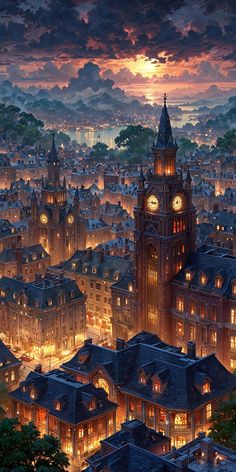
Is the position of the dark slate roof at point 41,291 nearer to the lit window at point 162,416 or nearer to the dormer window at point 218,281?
the dormer window at point 218,281

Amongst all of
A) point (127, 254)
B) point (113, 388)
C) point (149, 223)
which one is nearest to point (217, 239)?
point (127, 254)

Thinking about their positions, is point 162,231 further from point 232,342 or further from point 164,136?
point 232,342

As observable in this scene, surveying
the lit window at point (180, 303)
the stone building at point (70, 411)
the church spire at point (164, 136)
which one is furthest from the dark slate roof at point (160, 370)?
the church spire at point (164, 136)

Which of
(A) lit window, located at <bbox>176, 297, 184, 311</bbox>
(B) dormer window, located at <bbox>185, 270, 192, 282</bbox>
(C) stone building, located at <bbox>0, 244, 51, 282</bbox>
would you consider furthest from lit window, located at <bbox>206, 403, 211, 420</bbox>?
(C) stone building, located at <bbox>0, 244, 51, 282</bbox>

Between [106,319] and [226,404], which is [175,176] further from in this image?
[226,404]

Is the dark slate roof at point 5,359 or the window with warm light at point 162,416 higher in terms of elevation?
the dark slate roof at point 5,359
